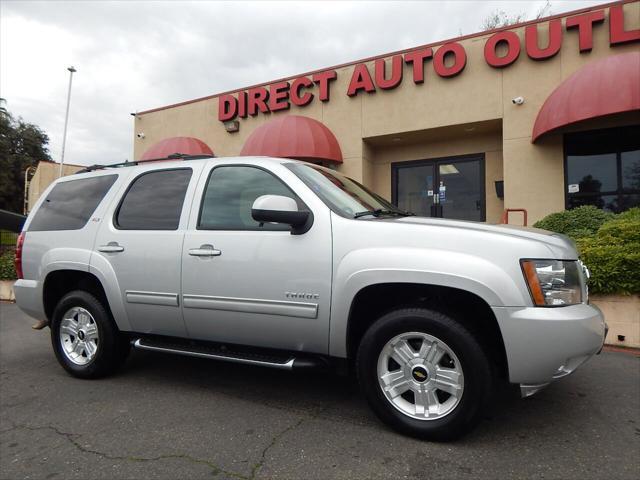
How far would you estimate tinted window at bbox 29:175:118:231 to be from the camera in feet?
13.2

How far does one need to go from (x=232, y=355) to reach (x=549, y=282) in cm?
216

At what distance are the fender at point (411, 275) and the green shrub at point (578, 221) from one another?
5.72 m

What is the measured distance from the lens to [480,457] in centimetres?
246

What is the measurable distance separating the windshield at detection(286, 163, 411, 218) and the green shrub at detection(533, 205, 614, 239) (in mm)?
5259

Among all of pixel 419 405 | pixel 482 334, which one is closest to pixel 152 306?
pixel 419 405

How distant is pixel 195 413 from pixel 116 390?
0.95 meters

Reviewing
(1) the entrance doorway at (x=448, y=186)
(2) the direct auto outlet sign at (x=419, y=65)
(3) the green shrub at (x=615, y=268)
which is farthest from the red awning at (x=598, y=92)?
(3) the green shrub at (x=615, y=268)

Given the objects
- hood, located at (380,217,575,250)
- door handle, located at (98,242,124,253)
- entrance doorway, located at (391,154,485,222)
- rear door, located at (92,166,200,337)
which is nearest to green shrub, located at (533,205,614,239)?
entrance doorway, located at (391,154,485,222)

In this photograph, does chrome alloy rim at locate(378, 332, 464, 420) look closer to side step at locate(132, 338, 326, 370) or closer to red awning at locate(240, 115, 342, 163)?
side step at locate(132, 338, 326, 370)

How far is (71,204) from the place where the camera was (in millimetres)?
4172

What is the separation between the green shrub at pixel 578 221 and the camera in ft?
24.3

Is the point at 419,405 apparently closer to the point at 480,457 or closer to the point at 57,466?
the point at 480,457

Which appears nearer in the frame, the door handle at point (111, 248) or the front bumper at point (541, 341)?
the front bumper at point (541, 341)

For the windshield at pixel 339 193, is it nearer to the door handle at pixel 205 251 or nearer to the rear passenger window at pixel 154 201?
the door handle at pixel 205 251
